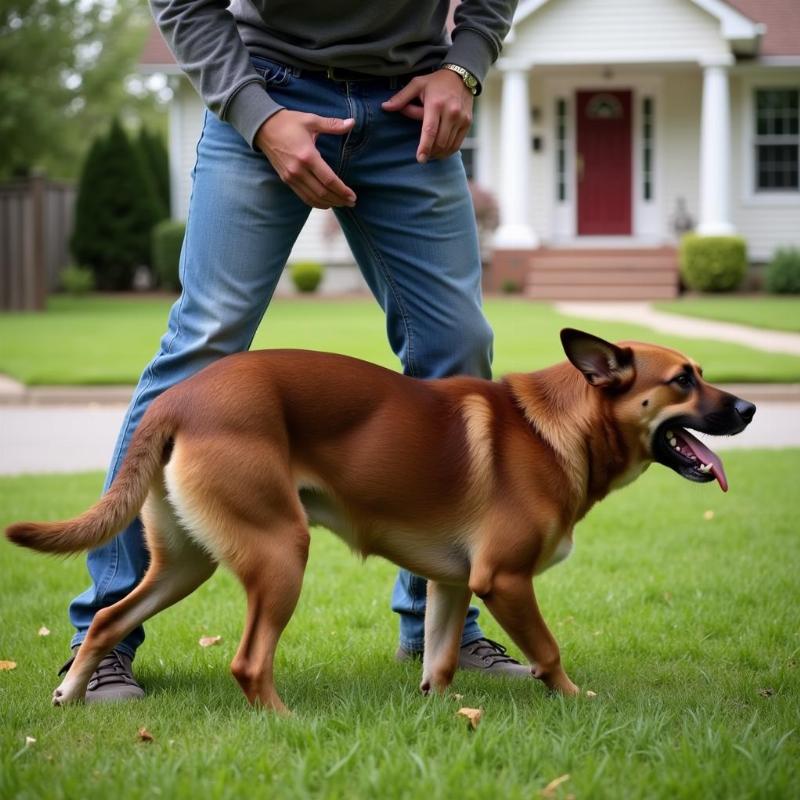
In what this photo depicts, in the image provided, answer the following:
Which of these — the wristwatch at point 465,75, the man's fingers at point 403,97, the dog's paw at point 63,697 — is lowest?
the dog's paw at point 63,697

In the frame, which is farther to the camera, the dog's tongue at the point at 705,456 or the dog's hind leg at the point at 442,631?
the dog's hind leg at the point at 442,631

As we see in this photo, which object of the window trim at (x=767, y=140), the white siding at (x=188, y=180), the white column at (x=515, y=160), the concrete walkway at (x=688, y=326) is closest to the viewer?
the concrete walkway at (x=688, y=326)

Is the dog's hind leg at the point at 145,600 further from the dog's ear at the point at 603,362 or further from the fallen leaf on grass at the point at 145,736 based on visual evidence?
the dog's ear at the point at 603,362

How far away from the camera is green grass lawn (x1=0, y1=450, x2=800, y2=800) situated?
2.91 meters

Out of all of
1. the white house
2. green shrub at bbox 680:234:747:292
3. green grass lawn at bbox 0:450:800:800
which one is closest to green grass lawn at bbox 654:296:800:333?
green shrub at bbox 680:234:747:292

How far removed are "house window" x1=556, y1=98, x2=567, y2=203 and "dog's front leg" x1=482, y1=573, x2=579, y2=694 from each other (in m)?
23.1

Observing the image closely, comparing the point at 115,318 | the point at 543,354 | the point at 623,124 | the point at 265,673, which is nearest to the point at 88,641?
the point at 265,673

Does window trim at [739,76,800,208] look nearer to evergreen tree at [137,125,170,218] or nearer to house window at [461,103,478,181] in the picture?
house window at [461,103,478,181]

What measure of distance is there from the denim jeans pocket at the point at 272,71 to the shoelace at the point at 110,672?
189 cm

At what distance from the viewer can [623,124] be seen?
85.1ft

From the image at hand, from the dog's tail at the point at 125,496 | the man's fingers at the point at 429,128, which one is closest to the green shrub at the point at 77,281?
the man's fingers at the point at 429,128

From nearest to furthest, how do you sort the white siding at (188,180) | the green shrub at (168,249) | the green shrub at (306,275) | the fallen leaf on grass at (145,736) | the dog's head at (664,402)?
the fallen leaf on grass at (145,736) < the dog's head at (664,402) < the green shrub at (168,249) < the green shrub at (306,275) < the white siding at (188,180)

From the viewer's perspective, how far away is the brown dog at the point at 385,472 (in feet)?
11.3

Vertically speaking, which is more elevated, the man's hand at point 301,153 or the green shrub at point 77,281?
the man's hand at point 301,153
